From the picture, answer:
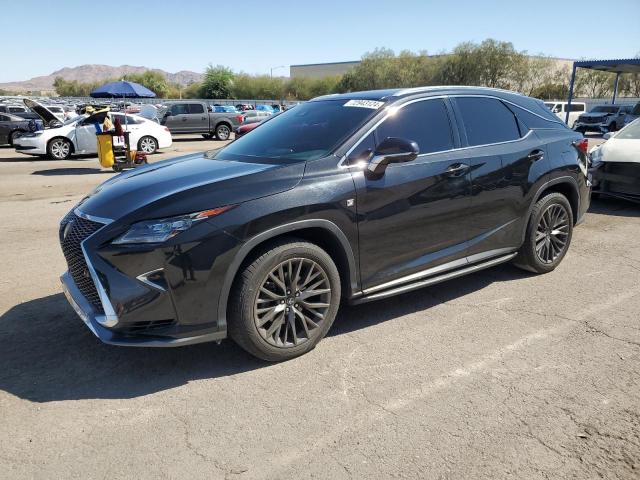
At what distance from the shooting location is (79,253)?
3.22 meters

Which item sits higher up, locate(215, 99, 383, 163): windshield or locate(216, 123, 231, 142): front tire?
locate(215, 99, 383, 163): windshield

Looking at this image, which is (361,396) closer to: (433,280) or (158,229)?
(433,280)

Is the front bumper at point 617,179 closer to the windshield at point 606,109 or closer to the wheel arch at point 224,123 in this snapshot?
the wheel arch at point 224,123

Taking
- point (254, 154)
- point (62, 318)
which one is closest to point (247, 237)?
point (254, 154)

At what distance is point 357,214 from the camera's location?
356cm

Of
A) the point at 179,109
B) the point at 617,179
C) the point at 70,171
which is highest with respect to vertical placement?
the point at 179,109

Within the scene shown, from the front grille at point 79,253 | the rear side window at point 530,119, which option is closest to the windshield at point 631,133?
the rear side window at point 530,119

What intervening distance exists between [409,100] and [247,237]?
6.19 feet

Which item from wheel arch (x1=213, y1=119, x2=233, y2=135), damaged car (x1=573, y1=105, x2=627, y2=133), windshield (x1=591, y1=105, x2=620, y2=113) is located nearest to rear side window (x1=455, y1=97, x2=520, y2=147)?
wheel arch (x1=213, y1=119, x2=233, y2=135)

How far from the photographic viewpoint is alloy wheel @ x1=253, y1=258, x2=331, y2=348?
329 cm

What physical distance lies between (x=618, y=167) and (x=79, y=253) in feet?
26.4

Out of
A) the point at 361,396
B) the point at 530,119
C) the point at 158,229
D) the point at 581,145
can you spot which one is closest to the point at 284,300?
the point at 361,396

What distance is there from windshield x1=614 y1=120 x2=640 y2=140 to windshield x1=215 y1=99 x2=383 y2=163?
660 centimetres

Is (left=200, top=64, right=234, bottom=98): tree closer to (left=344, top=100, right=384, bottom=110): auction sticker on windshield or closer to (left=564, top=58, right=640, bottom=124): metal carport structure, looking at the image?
(left=564, top=58, right=640, bottom=124): metal carport structure
